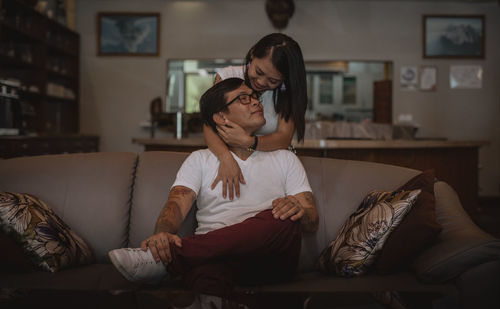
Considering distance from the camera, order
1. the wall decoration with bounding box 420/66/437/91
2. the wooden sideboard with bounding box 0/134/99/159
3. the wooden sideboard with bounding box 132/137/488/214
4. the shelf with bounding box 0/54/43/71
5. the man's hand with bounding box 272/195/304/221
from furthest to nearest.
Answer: the wall decoration with bounding box 420/66/437/91
the shelf with bounding box 0/54/43/71
the wooden sideboard with bounding box 0/134/99/159
the wooden sideboard with bounding box 132/137/488/214
the man's hand with bounding box 272/195/304/221

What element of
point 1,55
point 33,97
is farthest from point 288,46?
point 33,97

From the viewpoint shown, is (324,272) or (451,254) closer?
(451,254)

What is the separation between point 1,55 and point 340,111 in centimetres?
463

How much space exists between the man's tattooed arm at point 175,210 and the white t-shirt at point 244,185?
0.12 ft

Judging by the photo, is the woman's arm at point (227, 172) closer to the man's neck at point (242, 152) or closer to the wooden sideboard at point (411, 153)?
the man's neck at point (242, 152)

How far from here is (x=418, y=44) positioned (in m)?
5.85

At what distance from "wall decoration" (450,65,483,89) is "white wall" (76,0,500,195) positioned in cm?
8

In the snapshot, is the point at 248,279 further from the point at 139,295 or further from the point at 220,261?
the point at 139,295

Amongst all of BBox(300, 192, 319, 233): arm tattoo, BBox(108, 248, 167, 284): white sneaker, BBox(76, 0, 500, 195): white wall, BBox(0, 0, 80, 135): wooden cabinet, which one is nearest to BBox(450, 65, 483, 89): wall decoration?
BBox(76, 0, 500, 195): white wall

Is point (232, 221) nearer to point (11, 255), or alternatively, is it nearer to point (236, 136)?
point (236, 136)

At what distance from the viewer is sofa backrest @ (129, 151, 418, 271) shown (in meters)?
1.77

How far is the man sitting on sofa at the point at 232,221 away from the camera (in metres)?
1.28

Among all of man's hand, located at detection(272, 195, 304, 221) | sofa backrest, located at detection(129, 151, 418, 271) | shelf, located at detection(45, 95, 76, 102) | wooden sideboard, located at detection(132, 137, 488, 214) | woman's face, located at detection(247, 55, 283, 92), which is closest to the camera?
man's hand, located at detection(272, 195, 304, 221)

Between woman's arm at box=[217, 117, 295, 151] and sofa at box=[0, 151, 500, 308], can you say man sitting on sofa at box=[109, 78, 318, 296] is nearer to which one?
woman's arm at box=[217, 117, 295, 151]
